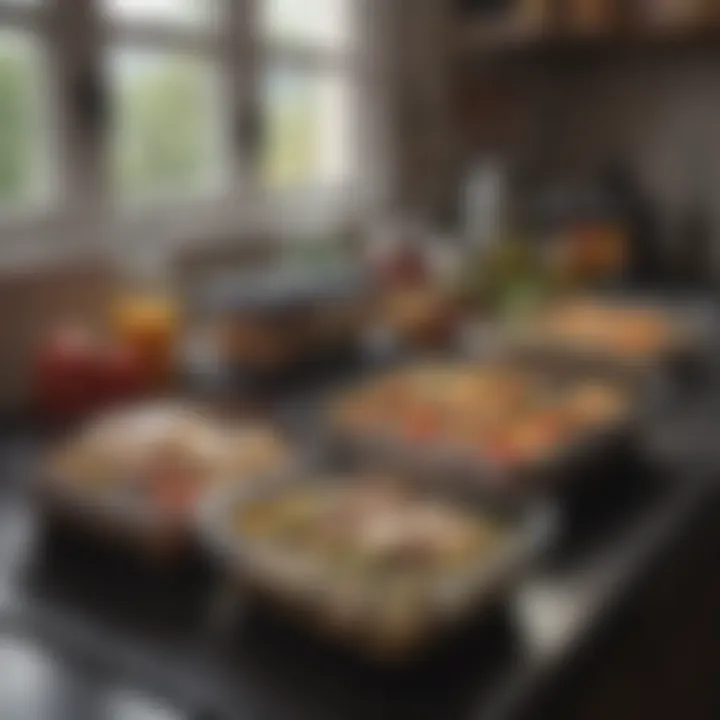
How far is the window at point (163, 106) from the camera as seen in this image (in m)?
1.40

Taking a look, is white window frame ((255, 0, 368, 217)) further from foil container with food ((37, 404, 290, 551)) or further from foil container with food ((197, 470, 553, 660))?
foil container with food ((197, 470, 553, 660))

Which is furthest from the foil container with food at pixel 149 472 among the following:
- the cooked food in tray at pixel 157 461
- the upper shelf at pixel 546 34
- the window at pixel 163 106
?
the upper shelf at pixel 546 34

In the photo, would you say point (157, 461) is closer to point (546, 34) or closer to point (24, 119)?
point (24, 119)

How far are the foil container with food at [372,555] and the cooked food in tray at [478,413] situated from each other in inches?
5.9

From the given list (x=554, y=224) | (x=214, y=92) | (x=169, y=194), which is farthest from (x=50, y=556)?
(x=554, y=224)

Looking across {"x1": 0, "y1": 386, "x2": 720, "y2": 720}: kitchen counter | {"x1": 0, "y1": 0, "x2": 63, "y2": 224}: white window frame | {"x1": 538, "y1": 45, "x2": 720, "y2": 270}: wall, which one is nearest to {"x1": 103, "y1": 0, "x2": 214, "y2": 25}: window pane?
{"x1": 0, "y1": 0, "x2": 63, "y2": 224}: white window frame

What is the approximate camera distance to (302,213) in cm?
173

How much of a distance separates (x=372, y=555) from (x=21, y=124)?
0.86m

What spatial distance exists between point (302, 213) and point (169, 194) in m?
0.28

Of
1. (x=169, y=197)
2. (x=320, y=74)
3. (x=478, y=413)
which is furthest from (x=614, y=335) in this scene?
(x=320, y=74)

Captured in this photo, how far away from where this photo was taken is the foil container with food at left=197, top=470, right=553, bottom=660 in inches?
24.8

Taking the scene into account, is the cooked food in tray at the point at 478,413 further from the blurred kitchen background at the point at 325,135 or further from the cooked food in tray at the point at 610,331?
the blurred kitchen background at the point at 325,135

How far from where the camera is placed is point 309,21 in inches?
70.9

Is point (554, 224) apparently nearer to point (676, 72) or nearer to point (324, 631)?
point (676, 72)
